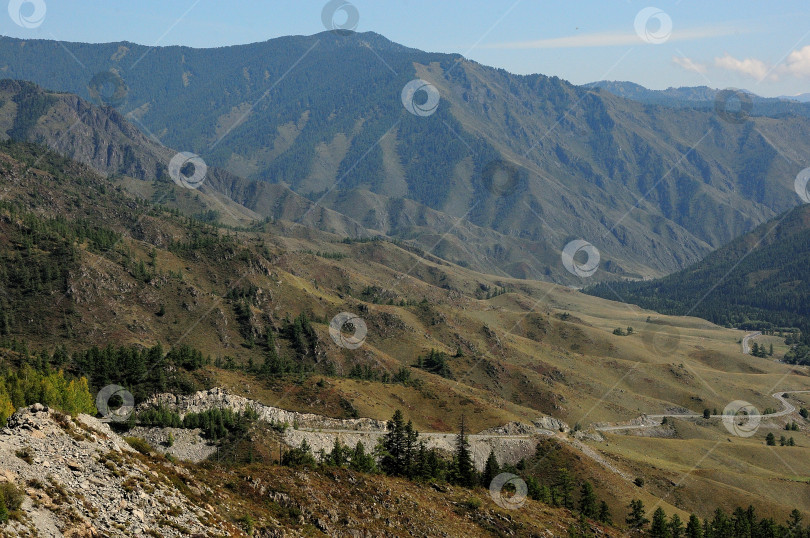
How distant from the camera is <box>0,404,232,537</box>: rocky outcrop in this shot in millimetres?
41062

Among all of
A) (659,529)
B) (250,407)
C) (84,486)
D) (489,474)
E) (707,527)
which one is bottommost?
(250,407)

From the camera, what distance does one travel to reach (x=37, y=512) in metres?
40.2

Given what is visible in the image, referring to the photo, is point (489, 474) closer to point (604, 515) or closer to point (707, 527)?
point (604, 515)

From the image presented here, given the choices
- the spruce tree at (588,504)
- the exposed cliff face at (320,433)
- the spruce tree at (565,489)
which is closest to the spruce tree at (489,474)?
the spruce tree at (565,489)

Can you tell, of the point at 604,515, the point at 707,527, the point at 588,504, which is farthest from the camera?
the point at 604,515

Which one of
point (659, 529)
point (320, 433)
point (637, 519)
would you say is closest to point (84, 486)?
point (320, 433)

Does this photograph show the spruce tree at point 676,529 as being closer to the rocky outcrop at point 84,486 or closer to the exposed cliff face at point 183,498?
the exposed cliff face at point 183,498

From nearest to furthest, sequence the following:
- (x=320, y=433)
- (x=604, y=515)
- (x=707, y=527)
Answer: (x=707, y=527) → (x=604, y=515) → (x=320, y=433)

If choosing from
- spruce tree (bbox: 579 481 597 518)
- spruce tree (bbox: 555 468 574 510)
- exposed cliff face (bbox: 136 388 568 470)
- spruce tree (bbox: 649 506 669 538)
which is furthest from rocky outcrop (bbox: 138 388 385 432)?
spruce tree (bbox: 649 506 669 538)

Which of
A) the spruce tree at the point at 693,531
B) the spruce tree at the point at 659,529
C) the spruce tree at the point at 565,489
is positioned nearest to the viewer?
the spruce tree at the point at 659,529

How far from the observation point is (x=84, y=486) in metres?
45.3

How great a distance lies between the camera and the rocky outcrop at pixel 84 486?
41062 mm

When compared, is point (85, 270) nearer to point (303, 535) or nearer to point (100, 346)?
point (100, 346)

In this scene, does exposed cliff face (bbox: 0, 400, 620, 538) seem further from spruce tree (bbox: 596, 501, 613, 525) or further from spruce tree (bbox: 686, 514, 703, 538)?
spruce tree (bbox: 596, 501, 613, 525)
